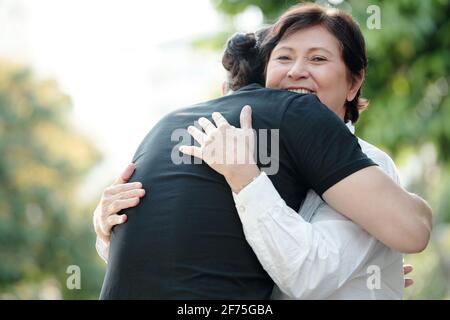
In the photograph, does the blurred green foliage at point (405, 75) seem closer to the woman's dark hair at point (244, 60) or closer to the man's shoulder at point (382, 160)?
the woman's dark hair at point (244, 60)

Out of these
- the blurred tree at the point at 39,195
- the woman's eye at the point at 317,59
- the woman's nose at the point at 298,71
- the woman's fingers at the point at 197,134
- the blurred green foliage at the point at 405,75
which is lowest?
the blurred tree at the point at 39,195

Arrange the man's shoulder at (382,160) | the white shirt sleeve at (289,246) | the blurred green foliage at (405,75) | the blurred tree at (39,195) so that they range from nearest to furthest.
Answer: the white shirt sleeve at (289,246)
the man's shoulder at (382,160)
the blurred green foliage at (405,75)
the blurred tree at (39,195)

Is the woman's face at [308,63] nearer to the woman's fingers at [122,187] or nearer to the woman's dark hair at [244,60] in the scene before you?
the woman's dark hair at [244,60]

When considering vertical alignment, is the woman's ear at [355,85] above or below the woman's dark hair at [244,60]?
below

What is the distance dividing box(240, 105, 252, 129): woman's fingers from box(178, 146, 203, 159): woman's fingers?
0.16 m

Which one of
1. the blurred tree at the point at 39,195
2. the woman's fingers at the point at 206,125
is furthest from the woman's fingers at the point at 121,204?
the blurred tree at the point at 39,195

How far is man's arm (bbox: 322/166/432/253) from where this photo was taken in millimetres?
2332

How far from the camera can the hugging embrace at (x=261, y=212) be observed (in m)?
2.34

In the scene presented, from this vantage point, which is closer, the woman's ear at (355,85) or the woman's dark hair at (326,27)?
the woman's dark hair at (326,27)

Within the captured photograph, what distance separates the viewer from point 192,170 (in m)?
2.49

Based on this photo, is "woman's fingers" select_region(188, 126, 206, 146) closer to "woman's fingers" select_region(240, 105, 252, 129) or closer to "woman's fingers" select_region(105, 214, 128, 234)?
"woman's fingers" select_region(240, 105, 252, 129)

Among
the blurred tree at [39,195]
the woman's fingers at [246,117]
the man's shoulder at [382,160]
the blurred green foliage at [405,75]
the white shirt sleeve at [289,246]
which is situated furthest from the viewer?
the blurred tree at [39,195]
